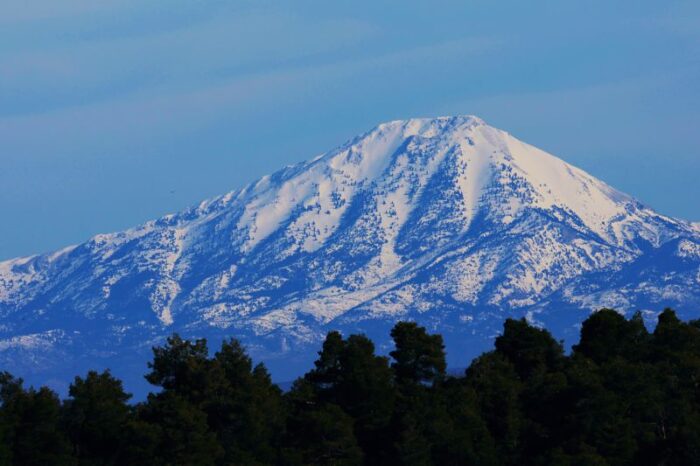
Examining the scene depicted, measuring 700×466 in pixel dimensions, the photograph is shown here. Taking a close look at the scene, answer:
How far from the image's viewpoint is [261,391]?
127500 millimetres

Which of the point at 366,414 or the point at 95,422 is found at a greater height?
the point at 95,422

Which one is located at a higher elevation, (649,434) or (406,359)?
(406,359)

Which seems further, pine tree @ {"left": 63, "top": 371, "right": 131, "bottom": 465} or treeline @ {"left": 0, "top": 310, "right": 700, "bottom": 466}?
pine tree @ {"left": 63, "top": 371, "right": 131, "bottom": 465}

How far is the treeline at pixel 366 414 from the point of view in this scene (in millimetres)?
118562

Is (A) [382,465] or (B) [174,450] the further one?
(A) [382,465]

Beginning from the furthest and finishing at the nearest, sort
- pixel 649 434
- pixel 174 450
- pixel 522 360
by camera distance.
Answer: pixel 522 360, pixel 649 434, pixel 174 450

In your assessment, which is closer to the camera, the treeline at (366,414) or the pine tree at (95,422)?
the treeline at (366,414)

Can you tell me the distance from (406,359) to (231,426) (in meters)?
18.1

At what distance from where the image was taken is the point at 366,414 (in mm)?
131375

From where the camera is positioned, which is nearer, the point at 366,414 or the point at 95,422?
the point at 95,422

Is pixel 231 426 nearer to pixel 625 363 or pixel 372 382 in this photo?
pixel 372 382

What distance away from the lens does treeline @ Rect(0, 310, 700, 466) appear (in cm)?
11856

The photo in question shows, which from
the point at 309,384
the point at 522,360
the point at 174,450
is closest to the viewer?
the point at 174,450

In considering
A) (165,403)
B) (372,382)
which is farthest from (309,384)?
(165,403)
